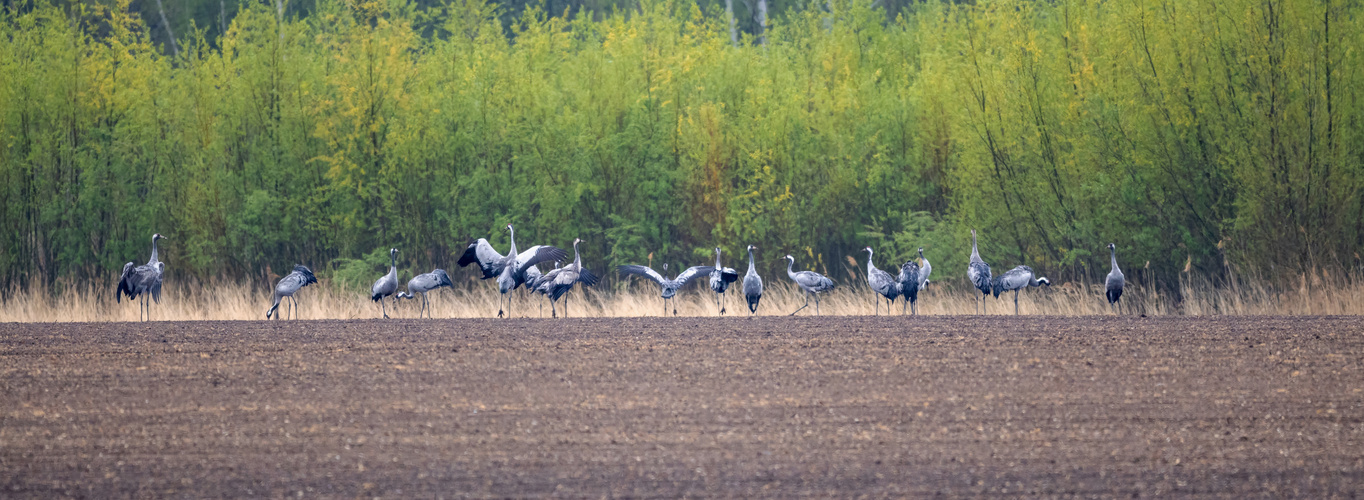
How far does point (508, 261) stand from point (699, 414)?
941 centimetres

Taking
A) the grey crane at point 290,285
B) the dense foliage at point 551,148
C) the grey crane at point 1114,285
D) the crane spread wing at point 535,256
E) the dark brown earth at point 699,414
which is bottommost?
the dark brown earth at point 699,414

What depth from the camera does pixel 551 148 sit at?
75.3ft

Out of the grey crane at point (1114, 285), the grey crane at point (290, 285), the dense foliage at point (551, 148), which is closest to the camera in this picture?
the grey crane at point (1114, 285)

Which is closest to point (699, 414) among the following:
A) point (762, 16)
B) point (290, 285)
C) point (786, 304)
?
point (290, 285)

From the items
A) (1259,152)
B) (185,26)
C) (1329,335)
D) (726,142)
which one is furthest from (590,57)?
(185,26)

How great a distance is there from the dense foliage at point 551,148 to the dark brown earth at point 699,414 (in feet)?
26.3

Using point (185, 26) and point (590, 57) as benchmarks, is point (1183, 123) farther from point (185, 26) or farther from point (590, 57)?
point (185, 26)

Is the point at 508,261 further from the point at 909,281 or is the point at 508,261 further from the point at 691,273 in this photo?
the point at 909,281

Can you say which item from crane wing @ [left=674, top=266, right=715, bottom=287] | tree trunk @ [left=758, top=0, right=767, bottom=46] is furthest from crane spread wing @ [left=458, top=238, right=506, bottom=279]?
tree trunk @ [left=758, top=0, right=767, bottom=46]

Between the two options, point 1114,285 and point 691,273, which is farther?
point 691,273

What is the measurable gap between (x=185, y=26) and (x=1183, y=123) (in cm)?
4580

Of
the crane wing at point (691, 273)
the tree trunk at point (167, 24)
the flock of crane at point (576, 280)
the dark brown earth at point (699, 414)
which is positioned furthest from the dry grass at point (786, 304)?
the tree trunk at point (167, 24)

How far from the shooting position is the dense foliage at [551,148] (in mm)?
20609

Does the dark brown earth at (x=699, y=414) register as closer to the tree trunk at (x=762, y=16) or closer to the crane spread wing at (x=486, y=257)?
the crane spread wing at (x=486, y=257)
